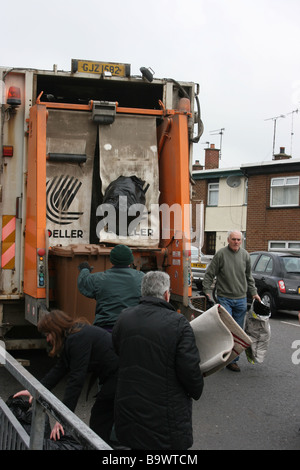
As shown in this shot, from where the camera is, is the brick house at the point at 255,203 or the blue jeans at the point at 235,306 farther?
the brick house at the point at 255,203

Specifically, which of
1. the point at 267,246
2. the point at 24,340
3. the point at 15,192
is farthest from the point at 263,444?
the point at 267,246

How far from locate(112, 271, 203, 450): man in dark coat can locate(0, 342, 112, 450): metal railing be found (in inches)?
24.3

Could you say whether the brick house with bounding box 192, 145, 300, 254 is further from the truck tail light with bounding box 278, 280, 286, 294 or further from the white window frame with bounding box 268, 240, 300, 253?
the truck tail light with bounding box 278, 280, 286, 294

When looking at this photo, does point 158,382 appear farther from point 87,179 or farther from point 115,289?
point 87,179

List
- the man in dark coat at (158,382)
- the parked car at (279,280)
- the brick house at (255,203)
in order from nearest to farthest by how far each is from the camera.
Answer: the man in dark coat at (158,382)
the parked car at (279,280)
the brick house at (255,203)

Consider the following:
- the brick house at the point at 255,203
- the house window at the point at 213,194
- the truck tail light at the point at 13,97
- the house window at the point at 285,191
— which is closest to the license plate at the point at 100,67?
the truck tail light at the point at 13,97

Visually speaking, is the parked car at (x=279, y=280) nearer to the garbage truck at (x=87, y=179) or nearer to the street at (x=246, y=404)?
the street at (x=246, y=404)

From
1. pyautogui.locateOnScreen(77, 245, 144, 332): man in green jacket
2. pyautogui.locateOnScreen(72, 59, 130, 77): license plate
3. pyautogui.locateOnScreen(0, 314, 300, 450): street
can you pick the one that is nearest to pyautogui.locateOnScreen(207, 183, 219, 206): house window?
pyautogui.locateOnScreen(0, 314, 300, 450): street

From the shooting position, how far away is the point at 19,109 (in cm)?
655

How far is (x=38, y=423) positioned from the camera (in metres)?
2.50

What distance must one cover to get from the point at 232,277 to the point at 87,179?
7.22ft

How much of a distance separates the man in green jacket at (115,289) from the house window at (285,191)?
20.5 metres

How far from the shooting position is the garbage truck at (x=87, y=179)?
20.6ft
